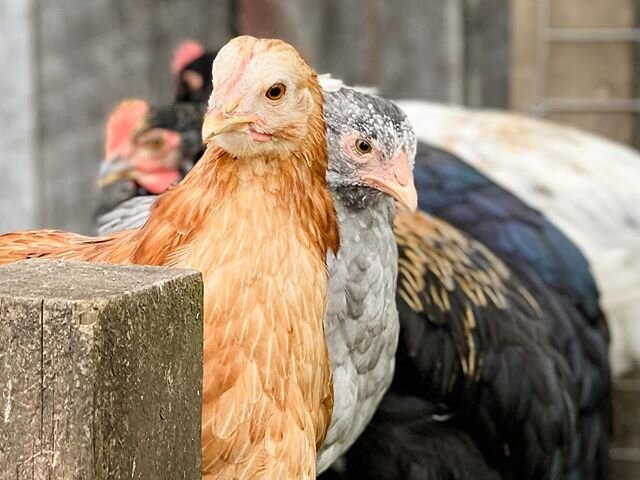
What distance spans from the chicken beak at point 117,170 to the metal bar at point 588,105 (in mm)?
1782

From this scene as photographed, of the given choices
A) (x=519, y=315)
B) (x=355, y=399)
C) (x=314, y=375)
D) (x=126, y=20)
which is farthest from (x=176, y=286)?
(x=126, y=20)

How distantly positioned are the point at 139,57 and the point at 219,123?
8.20ft

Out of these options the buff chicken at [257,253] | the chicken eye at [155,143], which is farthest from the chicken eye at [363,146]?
the chicken eye at [155,143]

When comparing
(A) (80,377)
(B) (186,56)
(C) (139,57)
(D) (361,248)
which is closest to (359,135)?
(D) (361,248)

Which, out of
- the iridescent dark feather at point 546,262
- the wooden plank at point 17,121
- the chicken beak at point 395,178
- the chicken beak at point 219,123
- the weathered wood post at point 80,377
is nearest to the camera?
the weathered wood post at point 80,377

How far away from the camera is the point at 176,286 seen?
1355 millimetres

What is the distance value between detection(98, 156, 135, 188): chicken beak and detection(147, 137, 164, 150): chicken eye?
0.21 ft

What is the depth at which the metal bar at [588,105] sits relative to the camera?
4246mm

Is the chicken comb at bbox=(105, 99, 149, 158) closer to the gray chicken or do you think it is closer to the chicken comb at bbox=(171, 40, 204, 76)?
the chicken comb at bbox=(171, 40, 204, 76)

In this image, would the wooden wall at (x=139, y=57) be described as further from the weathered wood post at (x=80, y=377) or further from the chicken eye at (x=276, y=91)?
the weathered wood post at (x=80, y=377)

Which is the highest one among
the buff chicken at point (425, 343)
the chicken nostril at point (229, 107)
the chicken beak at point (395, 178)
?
the chicken nostril at point (229, 107)

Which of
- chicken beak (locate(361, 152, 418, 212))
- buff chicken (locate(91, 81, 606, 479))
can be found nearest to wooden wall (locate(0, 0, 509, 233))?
buff chicken (locate(91, 81, 606, 479))

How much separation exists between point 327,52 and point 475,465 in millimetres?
1997

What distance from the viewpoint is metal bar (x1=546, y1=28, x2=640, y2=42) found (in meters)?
4.19
